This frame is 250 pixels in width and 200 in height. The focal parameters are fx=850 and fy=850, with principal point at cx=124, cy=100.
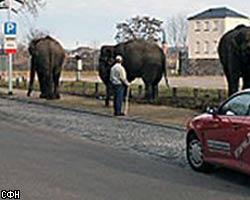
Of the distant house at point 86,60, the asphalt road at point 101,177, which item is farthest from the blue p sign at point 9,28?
the distant house at point 86,60

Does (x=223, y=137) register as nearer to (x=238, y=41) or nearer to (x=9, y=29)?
(x=238, y=41)

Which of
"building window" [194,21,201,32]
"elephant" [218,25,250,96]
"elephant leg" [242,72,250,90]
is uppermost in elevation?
"building window" [194,21,201,32]

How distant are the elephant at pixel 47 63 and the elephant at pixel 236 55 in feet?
40.7

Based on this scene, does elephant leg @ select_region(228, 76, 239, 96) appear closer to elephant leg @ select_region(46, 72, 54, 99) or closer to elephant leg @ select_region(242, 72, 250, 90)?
elephant leg @ select_region(242, 72, 250, 90)

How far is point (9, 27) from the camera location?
139 feet

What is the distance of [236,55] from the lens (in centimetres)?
2786

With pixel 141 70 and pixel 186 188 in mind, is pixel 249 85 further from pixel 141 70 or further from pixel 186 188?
pixel 186 188

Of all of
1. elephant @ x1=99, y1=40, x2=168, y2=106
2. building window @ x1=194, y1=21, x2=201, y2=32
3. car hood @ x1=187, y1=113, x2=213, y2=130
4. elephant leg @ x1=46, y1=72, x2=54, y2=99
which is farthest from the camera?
building window @ x1=194, y1=21, x2=201, y2=32

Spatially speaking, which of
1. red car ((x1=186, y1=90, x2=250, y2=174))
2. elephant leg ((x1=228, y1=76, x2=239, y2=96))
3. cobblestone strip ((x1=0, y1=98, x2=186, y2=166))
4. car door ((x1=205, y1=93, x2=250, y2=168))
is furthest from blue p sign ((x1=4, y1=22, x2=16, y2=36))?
car door ((x1=205, y1=93, x2=250, y2=168))

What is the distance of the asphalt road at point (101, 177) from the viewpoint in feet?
40.3

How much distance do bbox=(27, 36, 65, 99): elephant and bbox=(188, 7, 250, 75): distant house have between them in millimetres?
79556

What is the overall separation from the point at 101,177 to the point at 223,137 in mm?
2098

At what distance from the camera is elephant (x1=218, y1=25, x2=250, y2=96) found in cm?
2723

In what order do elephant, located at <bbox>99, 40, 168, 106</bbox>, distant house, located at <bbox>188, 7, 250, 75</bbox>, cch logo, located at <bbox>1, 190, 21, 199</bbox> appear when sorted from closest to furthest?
cch logo, located at <bbox>1, 190, 21, 199</bbox> < elephant, located at <bbox>99, 40, 168, 106</bbox> < distant house, located at <bbox>188, 7, 250, 75</bbox>
